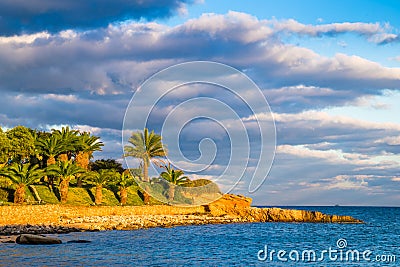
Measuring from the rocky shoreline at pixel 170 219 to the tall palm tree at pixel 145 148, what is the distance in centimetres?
840

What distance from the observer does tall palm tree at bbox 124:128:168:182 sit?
235 feet

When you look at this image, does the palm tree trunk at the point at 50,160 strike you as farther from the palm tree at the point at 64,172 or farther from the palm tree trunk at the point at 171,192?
the palm tree trunk at the point at 171,192

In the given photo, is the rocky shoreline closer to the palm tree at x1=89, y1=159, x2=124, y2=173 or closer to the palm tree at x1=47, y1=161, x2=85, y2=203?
the palm tree at x1=47, y1=161, x2=85, y2=203

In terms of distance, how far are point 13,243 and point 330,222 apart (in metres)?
59.1

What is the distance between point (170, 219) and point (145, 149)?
39.8 ft

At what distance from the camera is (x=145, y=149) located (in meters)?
72.2

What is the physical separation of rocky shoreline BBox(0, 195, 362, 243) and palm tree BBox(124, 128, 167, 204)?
23.0 ft

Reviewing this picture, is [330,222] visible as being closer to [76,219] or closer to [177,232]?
[177,232]

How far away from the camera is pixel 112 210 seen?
198 feet

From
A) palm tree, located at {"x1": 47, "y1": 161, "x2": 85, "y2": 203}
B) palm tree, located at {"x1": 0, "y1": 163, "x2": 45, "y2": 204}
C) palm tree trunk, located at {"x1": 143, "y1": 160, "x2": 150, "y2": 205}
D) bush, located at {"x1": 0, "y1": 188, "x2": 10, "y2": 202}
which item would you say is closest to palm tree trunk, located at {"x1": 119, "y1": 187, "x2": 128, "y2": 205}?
palm tree trunk, located at {"x1": 143, "y1": 160, "x2": 150, "y2": 205}

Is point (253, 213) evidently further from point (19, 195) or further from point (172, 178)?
point (19, 195)

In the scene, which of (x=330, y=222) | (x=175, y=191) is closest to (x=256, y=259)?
(x=175, y=191)

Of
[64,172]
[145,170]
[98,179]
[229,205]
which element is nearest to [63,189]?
[64,172]

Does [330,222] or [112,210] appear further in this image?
[330,222]
